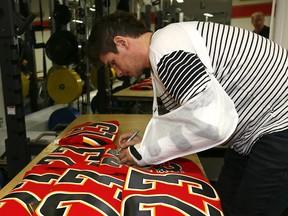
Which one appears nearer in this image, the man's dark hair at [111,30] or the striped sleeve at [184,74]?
the striped sleeve at [184,74]

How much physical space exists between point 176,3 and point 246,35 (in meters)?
4.47

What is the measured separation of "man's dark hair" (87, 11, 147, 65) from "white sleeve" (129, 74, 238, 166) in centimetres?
32

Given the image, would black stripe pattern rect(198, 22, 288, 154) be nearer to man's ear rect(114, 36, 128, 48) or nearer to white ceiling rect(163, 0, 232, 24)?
man's ear rect(114, 36, 128, 48)

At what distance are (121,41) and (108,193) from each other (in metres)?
0.53

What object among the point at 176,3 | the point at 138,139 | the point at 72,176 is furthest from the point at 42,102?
the point at 72,176

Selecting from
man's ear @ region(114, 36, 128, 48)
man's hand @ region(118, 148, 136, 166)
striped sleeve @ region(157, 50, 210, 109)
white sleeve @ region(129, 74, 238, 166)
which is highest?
man's ear @ region(114, 36, 128, 48)

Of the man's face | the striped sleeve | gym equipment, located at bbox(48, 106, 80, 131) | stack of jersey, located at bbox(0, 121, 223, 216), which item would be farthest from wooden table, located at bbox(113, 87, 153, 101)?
the striped sleeve

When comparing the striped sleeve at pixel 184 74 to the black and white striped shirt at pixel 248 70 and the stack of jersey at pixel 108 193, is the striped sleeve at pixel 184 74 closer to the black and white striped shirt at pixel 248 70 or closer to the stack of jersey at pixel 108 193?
the black and white striped shirt at pixel 248 70

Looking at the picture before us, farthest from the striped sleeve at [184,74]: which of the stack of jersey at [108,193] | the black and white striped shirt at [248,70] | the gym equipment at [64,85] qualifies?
the gym equipment at [64,85]

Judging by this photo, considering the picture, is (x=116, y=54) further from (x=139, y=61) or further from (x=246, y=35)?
(x=246, y=35)

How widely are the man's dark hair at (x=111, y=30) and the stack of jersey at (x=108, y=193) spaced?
1.38ft

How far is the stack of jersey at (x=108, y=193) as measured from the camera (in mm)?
712

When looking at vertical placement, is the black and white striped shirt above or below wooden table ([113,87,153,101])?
above

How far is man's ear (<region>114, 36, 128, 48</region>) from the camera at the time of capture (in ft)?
3.42
